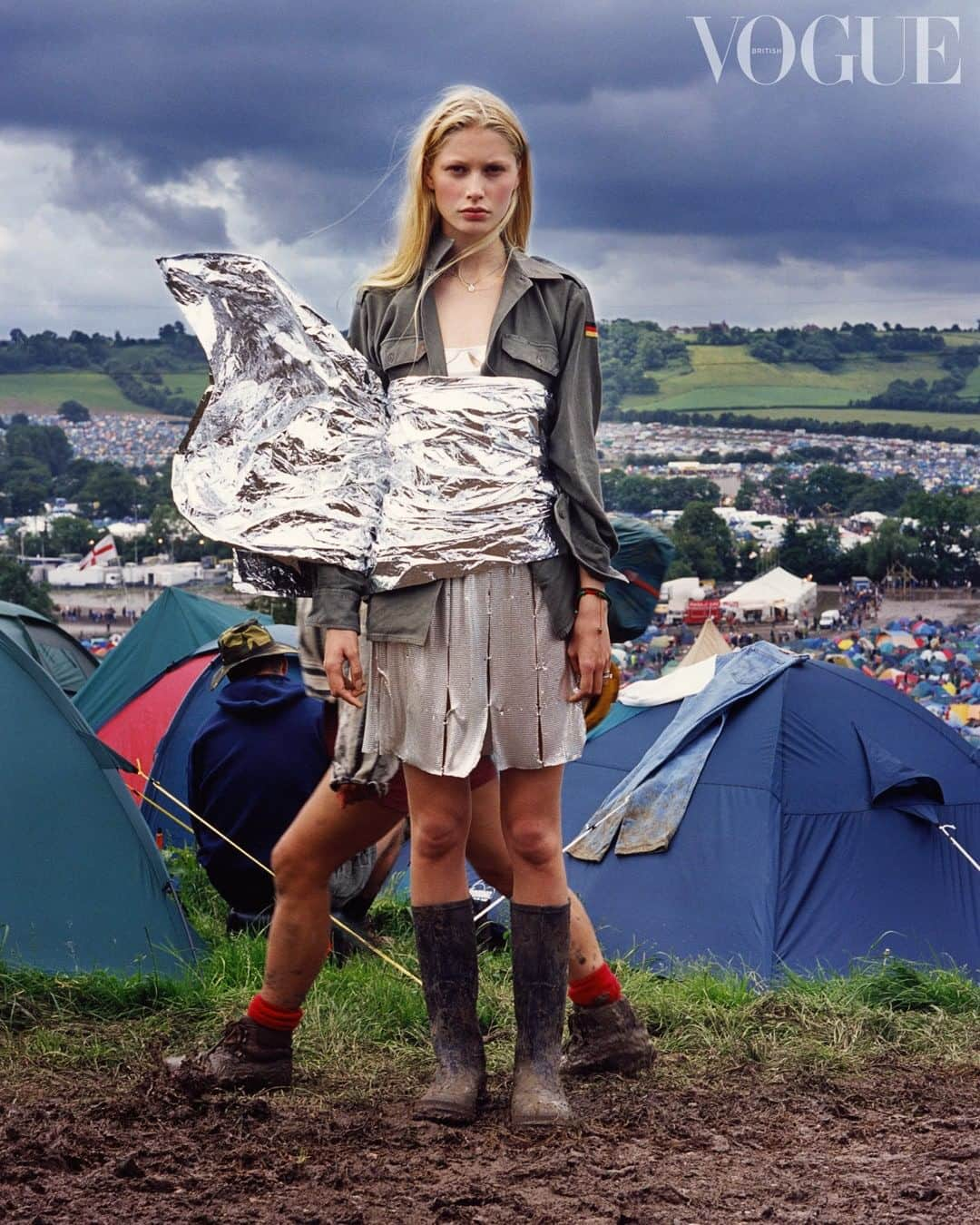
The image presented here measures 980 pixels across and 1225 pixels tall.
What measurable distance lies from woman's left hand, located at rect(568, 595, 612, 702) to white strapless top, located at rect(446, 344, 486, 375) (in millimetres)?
506

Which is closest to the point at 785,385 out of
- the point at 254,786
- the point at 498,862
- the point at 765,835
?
the point at 765,835

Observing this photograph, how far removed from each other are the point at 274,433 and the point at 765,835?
2.90 metres

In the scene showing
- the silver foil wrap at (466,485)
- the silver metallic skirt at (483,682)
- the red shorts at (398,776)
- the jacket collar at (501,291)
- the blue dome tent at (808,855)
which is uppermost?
the jacket collar at (501,291)

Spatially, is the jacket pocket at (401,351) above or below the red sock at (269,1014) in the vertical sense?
above

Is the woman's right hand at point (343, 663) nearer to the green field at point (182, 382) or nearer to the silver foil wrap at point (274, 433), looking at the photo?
the silver foil wrap at point (274, 433)

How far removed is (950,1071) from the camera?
3508 mm

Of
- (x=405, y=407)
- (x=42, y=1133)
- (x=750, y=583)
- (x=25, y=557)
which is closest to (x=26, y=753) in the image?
(x=42, y=1133)

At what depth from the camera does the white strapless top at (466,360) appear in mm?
3107

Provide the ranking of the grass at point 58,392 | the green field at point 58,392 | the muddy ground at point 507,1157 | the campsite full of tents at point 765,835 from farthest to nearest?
the grass at point 58,392 < the green field at point 58,392 < the campsite full of tents at point 765,835 < the muddy ground at point 507,1157

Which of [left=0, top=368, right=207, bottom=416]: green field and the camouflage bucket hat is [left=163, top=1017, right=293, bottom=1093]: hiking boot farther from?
[left=0, top=368, right=207, bottom=416]: green field

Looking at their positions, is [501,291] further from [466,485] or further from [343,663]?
[343,663]

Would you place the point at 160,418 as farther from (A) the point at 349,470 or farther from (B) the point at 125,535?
(A) the point at 349,470

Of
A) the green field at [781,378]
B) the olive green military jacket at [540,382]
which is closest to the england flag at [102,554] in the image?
the green field at [781,378]

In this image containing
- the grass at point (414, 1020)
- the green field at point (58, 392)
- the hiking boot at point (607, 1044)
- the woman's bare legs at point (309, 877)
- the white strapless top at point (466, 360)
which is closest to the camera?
the white strapless top at point (466, 360)
